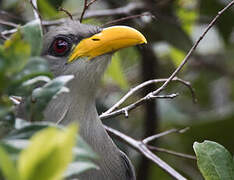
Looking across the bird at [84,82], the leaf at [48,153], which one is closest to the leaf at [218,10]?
the bird at [84,82]

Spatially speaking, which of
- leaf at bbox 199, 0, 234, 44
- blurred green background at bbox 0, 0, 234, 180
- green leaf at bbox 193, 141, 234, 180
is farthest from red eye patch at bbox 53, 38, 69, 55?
leaf at bbox 199, 0, 234, 44

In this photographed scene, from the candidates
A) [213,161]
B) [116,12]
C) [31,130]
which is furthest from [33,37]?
[116,12]

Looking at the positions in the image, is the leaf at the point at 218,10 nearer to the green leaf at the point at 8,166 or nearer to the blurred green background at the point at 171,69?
the blurred green background at the point at 171,69

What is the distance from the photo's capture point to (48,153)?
4.73 ft

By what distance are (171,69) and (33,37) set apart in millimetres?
4610

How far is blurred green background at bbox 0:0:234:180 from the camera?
507 cm

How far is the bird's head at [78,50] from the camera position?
11.0 ft

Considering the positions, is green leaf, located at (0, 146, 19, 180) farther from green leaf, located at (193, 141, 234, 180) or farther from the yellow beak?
the yellow beak

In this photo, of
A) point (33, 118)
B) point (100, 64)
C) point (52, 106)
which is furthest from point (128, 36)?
point (33, 118)

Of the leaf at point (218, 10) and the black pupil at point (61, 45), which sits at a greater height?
the black pupil at point (61, 45)

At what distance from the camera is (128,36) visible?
306 cm

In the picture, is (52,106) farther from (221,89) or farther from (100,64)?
(221,89)

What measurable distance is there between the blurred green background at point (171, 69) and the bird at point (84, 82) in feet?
3.83

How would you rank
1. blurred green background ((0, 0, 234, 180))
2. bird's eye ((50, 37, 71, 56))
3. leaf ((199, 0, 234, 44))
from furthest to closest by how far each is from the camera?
leaf ((199, 0, 234, 44)), blurred green background ((0, 0, 234, 180)), bird's eye ((50, 37, 71, 56))
